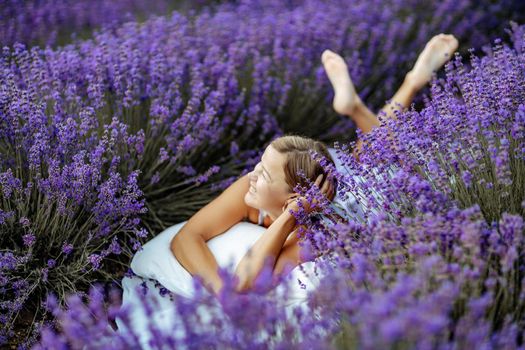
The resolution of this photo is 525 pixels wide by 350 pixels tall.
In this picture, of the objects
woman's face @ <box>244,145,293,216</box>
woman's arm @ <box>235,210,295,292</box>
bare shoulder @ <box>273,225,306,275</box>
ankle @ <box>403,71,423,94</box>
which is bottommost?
bare shoulder @ <box>273,225,306,275</box>

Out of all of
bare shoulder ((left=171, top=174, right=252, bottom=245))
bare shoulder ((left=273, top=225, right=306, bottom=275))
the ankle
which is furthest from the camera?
the ankle

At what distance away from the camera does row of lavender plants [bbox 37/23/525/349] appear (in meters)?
1.19

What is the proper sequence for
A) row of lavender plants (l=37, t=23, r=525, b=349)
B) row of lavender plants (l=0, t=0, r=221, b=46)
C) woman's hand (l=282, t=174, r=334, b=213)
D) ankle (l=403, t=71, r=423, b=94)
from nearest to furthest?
row of lavender plants (l=37, t=23, r=525, b=349) → woman's hand (l=282, t=174, r=334, b=213) → ankle (l=403, t=71, r=423, b=94) → row of lavender plants (l=0, t=0, r=221, b=46)

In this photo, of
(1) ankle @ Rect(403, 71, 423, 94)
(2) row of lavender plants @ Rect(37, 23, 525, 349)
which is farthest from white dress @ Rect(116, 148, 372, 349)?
(1) ankle @ Rect(403, 71, 423, 94)

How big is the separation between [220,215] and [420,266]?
1.13 metres

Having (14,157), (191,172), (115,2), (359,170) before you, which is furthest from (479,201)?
(115,2)

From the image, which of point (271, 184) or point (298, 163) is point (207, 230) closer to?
point (271, 184)

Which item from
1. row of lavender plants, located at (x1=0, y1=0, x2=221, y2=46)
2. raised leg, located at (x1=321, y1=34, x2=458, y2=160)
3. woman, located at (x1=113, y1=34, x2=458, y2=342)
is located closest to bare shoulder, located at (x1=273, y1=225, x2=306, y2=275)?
woman, located at (x1=113, y1=34, x2=458, y2=342)

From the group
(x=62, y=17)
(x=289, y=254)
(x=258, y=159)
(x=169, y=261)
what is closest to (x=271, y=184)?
(x=289, y=254)

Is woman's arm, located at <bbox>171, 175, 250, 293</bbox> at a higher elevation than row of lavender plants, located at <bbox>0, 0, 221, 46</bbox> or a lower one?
lower

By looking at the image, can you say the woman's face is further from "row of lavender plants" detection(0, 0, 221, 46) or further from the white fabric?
"row of lavender plants" detection(0, 0, 221, 46)

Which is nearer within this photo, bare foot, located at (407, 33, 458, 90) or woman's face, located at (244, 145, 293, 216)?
woman's face, located at (244, 145, 293, 216)

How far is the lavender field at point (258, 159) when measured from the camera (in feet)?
4.23

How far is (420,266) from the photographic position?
1.37 meters
